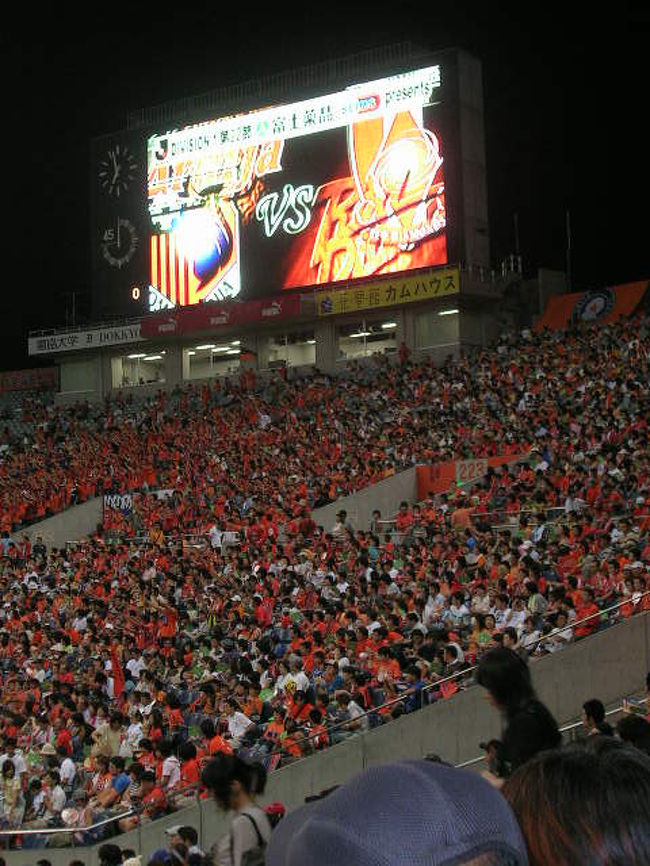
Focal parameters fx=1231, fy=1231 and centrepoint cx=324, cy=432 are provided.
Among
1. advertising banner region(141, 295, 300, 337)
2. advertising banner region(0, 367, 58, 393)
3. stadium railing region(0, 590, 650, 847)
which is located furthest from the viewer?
advertising banner region(0, 367, 58, 393)

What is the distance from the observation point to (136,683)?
1546cm

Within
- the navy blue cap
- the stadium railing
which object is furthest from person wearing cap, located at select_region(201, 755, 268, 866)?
the stadium railing

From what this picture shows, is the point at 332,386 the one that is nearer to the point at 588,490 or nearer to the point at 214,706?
the point at 588,490

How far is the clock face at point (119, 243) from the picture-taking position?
3703 cm

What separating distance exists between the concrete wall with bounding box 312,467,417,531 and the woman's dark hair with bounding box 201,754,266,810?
18.8m

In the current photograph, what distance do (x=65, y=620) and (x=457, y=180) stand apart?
16.3 metres

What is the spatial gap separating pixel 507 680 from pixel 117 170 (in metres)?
35.8

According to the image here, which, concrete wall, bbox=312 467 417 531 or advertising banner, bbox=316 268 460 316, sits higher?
advertising banner, bbox=316 268 460 316

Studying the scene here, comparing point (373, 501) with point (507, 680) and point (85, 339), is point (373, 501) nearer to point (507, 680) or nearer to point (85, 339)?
point (85, 339)

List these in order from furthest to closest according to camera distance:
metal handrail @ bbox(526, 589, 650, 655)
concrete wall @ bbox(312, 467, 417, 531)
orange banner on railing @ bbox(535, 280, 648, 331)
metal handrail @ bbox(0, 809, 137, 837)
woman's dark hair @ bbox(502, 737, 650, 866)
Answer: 1. orange banner on railing @ bbox(535, 280, 648, 331)
2. concrete wall @ bbox(312, 467, 417, 531)
3. metal handrail @ bbox(526, 589, 650, 655)
4. metal handrail @ bbox(0, 809, 137, 837)
5. woman's dark hair @ bbox(502, 737, 650, 866)

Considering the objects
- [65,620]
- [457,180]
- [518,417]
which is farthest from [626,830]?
[457,180]

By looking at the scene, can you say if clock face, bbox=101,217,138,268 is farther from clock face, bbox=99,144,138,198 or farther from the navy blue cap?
the navy blue cap

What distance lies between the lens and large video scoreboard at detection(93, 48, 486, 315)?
31141mm

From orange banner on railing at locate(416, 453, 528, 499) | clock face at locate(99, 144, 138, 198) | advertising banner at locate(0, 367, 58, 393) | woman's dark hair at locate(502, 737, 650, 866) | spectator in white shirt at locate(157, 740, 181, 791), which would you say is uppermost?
clock face at locate(99, 144, 138, 198)
